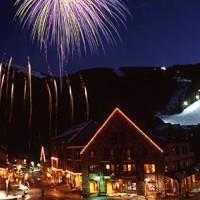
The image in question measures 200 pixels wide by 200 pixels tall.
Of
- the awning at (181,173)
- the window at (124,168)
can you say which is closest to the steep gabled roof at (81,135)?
the window at (124,168)

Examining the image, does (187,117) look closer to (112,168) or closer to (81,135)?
(81,135)

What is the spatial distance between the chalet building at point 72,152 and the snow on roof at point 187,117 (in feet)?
141

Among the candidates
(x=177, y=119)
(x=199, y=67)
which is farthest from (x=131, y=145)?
(x=199, y=67)

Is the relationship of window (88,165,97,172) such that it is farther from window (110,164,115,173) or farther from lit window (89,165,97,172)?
window (110,164,115,173)

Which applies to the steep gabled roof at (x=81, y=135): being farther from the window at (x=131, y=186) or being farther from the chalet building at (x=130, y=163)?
the window at (x=131, y=186)

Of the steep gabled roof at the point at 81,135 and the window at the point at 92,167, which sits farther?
the steep gabled roof at the point at 81,135

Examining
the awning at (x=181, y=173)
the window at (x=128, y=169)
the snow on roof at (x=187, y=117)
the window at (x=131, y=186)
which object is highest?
the snow on roof at (x=187, y=117)

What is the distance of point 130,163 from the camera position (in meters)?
49.5

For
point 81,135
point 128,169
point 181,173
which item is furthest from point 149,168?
point 81,135

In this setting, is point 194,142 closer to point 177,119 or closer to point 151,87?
point 177,119

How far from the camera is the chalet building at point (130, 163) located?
47938 mm

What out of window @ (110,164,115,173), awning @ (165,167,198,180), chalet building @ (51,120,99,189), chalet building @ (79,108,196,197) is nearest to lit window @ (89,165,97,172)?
chalet building @ (79,108,196,197)

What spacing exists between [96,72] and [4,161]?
77778 mm

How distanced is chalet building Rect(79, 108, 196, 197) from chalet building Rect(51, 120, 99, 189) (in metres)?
4.90
